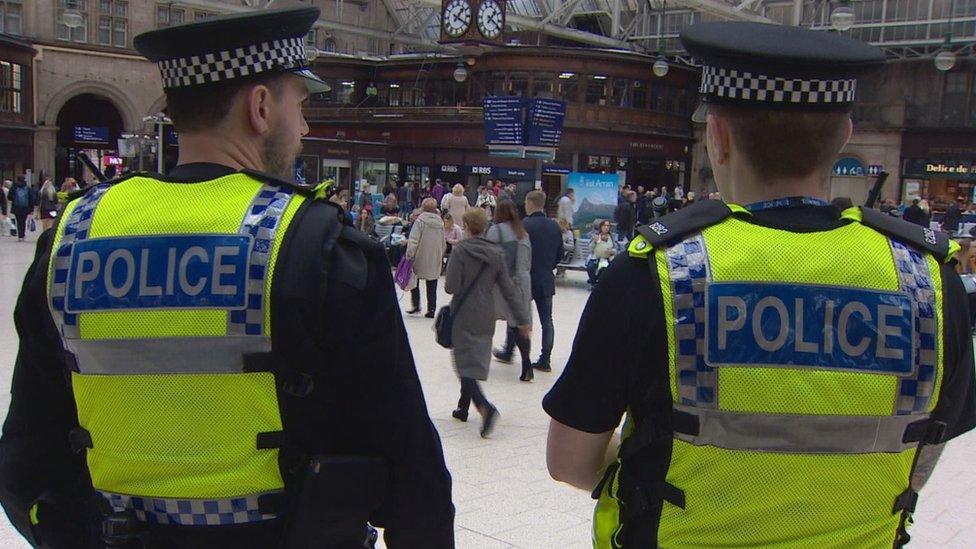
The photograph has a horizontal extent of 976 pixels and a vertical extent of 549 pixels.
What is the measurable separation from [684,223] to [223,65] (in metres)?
1.03

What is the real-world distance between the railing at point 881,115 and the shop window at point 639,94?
25.6 feet

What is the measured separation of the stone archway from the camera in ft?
123

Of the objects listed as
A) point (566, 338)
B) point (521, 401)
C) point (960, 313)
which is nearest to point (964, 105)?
point (566, 338)

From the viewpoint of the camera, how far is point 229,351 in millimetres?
1790

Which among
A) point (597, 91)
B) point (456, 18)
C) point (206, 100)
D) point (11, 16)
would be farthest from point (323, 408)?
point (11, 16)

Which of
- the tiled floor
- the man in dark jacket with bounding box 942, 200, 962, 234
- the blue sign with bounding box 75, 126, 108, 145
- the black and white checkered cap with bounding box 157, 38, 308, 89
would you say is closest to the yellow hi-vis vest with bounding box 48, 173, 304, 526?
the black and white checkered cap with bounding box 157, 38, 308, 89

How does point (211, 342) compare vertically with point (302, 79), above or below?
below

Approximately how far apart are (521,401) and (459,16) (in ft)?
67.8

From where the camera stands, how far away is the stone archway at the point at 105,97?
37625 millimetres

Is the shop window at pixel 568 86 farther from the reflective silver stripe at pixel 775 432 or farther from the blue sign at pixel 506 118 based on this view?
the reflective silver stripe at pixel 775 432

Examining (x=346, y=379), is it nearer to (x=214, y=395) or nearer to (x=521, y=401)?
(x=214, y=395)

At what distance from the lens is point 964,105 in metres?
33.2

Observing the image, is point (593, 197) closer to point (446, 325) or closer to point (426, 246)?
point (426, 246)

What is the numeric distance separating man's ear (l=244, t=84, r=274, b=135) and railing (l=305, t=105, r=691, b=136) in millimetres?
33165
